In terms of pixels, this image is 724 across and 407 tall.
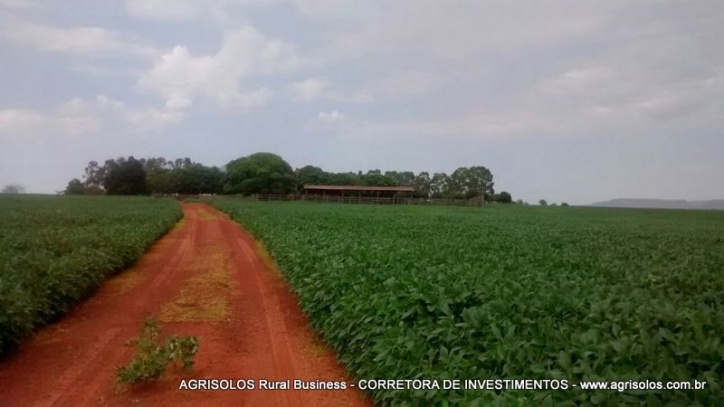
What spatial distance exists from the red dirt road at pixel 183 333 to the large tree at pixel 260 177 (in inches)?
3000

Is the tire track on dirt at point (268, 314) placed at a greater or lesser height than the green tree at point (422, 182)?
lesser

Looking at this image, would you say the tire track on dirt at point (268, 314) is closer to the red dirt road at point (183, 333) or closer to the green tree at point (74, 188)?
the red dirt road at point (183, 333)

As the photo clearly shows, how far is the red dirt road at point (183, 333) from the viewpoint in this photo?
5664mm

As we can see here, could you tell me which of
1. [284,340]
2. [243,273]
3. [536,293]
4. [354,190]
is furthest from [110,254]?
[354,190]

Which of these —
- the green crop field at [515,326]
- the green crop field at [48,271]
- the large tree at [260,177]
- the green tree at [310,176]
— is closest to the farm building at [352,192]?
the large tree at [260,177]

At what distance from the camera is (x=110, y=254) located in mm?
12844

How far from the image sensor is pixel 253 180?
3487 inches

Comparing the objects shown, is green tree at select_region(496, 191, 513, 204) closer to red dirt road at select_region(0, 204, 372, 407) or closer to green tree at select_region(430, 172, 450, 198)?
green tree at select_region(430, 172, 450, 198)

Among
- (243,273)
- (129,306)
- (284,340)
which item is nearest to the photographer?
(284,340)

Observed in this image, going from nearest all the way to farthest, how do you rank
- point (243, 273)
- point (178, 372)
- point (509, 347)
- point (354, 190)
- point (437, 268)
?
point (509, 347) → point (178, 372) → point (437, 268) → point (243, 273) → point (354, 190)

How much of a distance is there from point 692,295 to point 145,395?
23.0ft

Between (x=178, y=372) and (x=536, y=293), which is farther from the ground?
Result: (x=536, y=293)

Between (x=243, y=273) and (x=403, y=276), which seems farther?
(x=243, y=273)

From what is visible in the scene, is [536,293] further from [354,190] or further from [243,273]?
[354,190]
